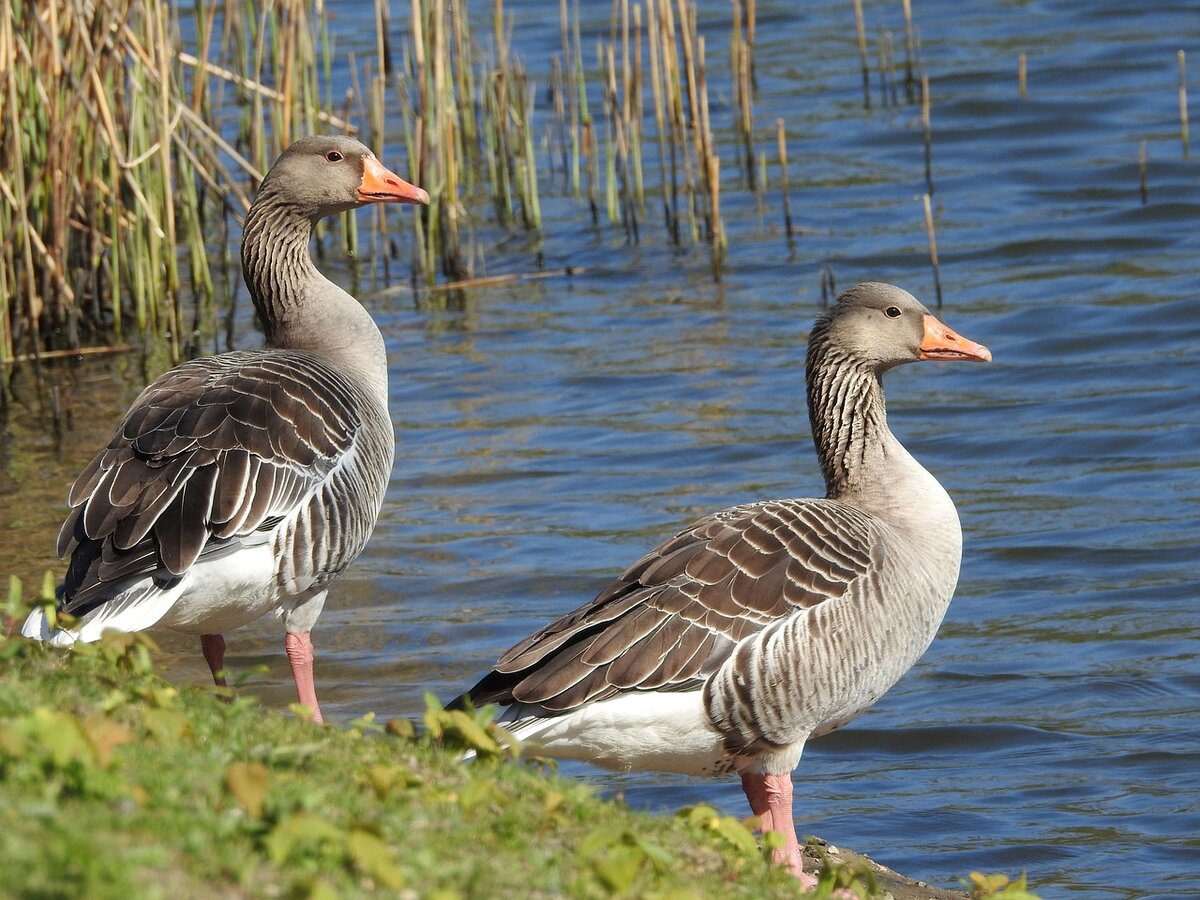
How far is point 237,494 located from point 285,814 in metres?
3.31

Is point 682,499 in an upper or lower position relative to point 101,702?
lower

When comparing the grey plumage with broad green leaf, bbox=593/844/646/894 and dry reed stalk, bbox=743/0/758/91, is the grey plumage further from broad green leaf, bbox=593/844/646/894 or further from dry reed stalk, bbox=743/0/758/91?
dry reed stalk, bbox=743/0/758/91

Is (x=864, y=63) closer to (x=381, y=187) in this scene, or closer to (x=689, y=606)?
(x=381, y=187)

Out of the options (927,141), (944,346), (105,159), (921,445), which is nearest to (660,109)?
(927,141)

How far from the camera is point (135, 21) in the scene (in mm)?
14273

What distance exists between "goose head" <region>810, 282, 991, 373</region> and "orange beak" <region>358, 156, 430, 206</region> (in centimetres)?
237

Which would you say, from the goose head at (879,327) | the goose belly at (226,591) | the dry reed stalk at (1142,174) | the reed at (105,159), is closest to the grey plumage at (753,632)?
the goose head at (879,327)

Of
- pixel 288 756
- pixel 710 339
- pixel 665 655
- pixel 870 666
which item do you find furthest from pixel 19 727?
pixel 710 339

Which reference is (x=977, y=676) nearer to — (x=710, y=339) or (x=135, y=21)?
(x=710, y=339)

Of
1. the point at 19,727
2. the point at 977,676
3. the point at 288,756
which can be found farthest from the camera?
the point at 977,676

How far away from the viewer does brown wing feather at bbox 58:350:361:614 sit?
6.40m

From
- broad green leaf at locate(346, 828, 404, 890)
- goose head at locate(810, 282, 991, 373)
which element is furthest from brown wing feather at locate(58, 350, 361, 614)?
broad green leaf at locate(346, 828, 404, 890)

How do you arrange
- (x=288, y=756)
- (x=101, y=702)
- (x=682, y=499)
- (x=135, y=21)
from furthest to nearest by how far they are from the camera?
(x=135, y=21) → (x=682, y=499) → (x=101, y=702) → (x=288, y=756)

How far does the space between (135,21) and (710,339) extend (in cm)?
560
